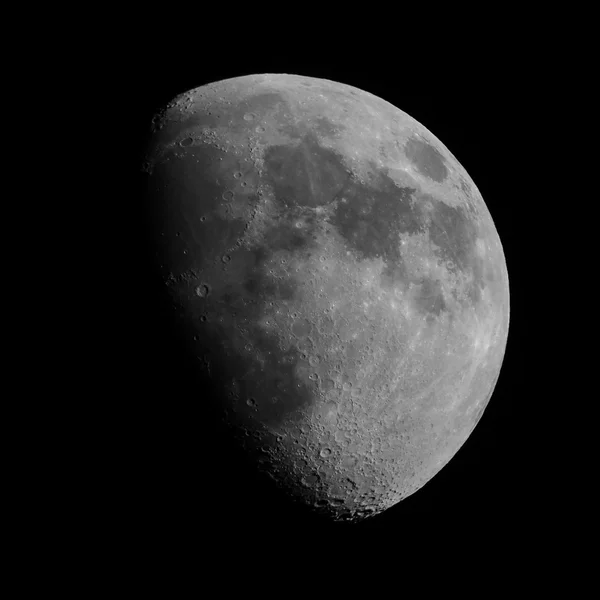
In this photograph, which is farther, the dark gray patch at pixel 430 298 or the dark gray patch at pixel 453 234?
the dark gray patch at pixel 453 234

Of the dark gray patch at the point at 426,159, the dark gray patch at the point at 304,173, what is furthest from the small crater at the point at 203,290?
the dark gray patch at the point at 426,159

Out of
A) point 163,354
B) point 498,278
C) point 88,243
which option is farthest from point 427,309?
point 88,243

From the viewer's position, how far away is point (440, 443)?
6.10 m

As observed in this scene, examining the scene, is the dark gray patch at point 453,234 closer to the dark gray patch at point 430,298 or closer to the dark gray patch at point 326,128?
the dark gray patch at point 430,298

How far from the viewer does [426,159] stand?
20.1 ft

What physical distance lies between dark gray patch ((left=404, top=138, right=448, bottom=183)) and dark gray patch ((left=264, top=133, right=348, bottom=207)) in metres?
0.69

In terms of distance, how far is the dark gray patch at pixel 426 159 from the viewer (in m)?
6.02

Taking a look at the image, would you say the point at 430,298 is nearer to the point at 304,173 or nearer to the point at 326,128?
the point at 304,173

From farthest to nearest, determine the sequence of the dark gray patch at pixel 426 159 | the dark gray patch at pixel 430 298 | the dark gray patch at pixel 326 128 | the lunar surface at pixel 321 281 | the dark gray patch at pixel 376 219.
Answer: the dark gray patch at pixel 426 159, the dark gray patch at pixel 326 128, the dark gray patch at pixel 430 298, the dark gray patch at pixel 376 219, the lunar surface at pixel 321 281

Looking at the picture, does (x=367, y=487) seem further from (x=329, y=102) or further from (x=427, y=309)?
(x=329, y=102)

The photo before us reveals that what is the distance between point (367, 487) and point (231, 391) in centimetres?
140

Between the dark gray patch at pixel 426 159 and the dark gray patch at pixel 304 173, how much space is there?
2.26 feet

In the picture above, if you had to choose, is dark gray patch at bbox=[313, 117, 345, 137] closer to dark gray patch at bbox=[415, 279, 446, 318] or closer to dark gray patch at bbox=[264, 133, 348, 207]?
dark gray patch at bbox=[264, 133, 348, 207]

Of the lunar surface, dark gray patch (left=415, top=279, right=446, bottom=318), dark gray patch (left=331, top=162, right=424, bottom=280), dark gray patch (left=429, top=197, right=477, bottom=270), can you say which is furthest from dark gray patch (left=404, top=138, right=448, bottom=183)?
dark gray patch (left=415, top=279, right=446, bottom=318)
